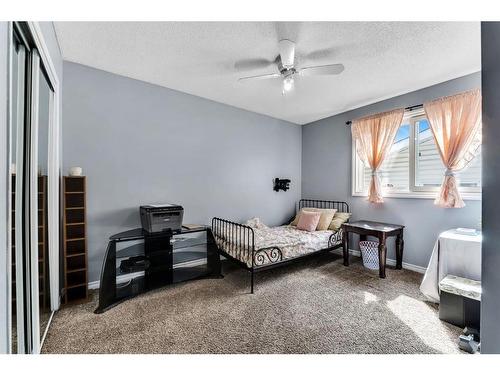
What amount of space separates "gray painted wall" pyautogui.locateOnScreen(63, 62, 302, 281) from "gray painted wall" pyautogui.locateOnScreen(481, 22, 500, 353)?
110 inches

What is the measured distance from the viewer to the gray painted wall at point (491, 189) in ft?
2.56

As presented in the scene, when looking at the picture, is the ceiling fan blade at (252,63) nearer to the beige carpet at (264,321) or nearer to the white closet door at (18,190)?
the white closet door at (18,190)

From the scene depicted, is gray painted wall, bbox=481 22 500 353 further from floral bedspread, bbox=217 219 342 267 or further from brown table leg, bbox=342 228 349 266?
brown table leg, bbox=342 228 349 266

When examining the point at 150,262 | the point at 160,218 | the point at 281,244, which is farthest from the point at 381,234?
the point at 150,262

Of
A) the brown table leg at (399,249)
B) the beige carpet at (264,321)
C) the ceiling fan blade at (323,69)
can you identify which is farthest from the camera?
the brown table leg at (399,249)

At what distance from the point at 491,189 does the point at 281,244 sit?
2.01 metres

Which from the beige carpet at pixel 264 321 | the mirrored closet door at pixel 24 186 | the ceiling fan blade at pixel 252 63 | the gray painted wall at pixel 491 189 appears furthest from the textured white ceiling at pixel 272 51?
the beige carpet at pixel 264 321

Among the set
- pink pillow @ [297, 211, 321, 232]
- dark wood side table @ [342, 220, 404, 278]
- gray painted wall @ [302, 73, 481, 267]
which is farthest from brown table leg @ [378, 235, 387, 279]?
pink pillow @ [297, 211, 321, 232]

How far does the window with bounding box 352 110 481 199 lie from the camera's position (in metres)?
2.52

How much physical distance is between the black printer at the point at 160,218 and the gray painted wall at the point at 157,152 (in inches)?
12.7

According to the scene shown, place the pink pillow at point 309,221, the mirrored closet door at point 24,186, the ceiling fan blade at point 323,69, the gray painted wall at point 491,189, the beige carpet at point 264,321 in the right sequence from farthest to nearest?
the pink pillow at point 309,221 → the ceiling fan blade at point 323,69 → the beige carpet at point 264,321 → the mirrored closet door at point 24,186 → the gray painted wall at point 491,189

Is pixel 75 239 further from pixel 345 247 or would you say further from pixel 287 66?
pixel 345 247
